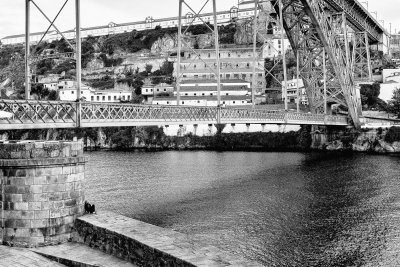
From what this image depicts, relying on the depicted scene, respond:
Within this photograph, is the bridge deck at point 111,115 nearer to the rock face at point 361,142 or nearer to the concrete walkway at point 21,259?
the concrete walkway at point 21,259

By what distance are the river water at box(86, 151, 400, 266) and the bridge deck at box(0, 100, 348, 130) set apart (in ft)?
12.7

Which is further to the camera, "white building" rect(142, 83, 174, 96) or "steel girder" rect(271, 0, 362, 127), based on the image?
"white building" rect(142, 83, 174, 96)

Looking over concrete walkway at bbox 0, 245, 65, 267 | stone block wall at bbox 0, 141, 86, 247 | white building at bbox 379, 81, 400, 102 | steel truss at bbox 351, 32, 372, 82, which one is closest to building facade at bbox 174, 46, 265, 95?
steel truss at bbox 351, 32, 372, 82

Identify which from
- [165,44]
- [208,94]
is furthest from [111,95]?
[165,44]

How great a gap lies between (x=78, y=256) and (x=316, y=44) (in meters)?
41.2

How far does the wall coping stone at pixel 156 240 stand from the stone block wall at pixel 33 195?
71cm

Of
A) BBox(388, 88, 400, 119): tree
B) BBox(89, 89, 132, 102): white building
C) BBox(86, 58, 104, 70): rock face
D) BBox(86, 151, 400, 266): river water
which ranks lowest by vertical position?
BBox(86, 151, 400, 266): river water

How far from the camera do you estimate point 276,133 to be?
61.0m

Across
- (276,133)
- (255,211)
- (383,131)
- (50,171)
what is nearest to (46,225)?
(50,171)

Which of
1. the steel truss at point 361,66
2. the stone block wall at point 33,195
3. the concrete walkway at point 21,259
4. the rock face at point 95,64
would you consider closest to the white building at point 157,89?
the steel truss at point 361,66

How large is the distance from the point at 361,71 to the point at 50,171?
59.3 metres

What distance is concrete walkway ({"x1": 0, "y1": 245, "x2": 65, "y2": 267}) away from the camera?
12.2m

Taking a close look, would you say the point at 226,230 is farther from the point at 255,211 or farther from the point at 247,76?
the point at 247,76

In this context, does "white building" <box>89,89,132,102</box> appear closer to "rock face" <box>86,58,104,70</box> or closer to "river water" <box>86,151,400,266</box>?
"rock face" <box>86,58,104,70</box>
